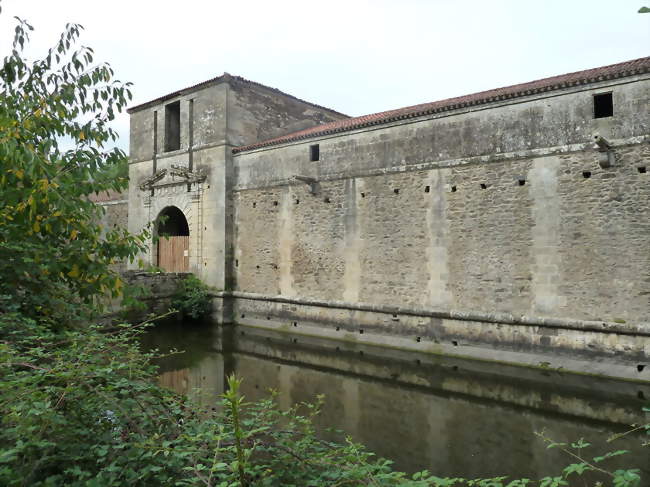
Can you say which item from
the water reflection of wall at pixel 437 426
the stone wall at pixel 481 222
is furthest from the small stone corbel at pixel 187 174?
the water reflection of wall at pixel 437 426

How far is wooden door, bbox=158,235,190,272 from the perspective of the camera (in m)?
15.5

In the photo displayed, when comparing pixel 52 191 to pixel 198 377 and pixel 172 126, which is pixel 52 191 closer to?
pixel 198 377

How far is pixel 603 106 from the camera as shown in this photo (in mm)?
8719

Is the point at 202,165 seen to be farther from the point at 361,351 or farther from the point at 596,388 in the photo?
the point at 596,388

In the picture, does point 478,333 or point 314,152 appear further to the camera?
point 314,152

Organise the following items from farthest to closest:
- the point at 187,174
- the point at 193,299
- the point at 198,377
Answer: the point at 187,174 < the point at 193,299 < the point at 198,377

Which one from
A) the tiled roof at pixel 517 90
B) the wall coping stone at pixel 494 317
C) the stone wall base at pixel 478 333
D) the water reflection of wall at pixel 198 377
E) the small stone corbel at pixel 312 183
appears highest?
the tiled roof at pixel 517 90

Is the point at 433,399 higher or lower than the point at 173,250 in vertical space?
lower

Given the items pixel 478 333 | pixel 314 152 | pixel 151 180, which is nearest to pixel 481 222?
pixel 478 333

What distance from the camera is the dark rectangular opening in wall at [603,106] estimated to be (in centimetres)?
863

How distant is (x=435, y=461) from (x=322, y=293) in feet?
24.2

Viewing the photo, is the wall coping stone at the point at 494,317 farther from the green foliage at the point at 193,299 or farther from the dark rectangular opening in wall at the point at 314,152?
the dark rectangular opening in wall at the point at 314,152

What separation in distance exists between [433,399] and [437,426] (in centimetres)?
112

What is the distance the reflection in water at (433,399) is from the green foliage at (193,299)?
2613 mm
